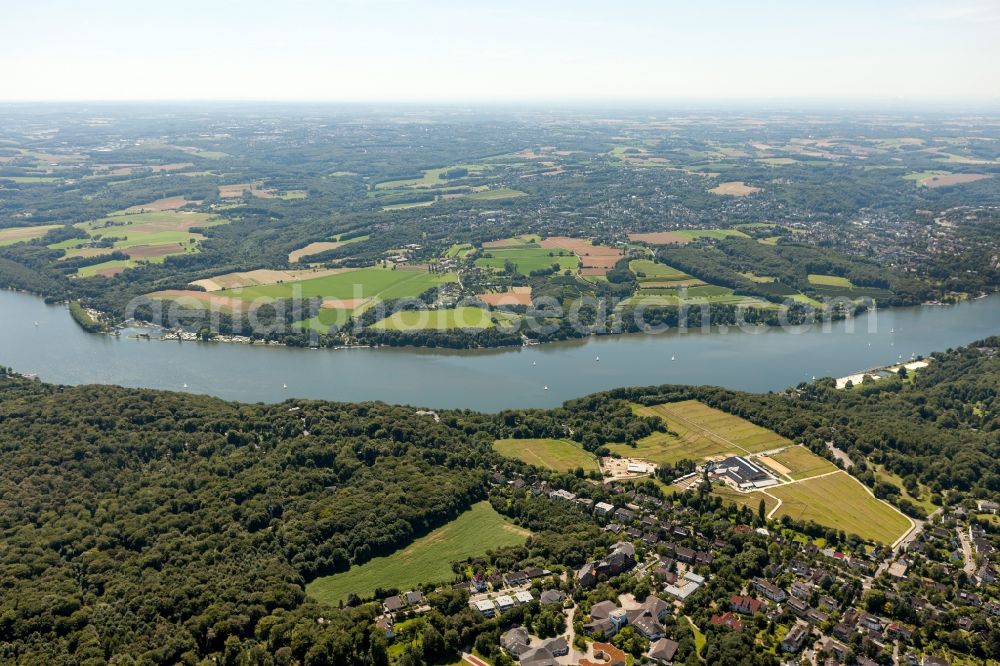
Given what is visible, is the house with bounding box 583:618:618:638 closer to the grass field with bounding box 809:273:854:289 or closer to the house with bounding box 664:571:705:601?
the house with bounding box 664:571:705:601

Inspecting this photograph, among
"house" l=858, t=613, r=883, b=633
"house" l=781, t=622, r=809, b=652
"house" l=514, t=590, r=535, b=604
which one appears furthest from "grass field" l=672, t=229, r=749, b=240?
"house" l=514, t=590, r=535, b=604

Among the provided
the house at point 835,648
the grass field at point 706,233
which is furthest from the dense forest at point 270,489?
the grass field at point 706,233

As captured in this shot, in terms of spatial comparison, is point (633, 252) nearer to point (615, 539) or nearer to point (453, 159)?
point (615, 539)

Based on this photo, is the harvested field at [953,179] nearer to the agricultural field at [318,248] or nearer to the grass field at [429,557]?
the agricultural field at [318,248]

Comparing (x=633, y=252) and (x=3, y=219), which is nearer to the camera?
(x=633, y=252)

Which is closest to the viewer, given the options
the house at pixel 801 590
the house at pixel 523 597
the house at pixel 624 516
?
the house at pixel 523 597

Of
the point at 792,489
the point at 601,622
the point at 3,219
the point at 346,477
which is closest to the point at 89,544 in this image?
the point at 346,477

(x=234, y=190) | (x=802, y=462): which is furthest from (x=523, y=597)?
(x=234, y=190)
